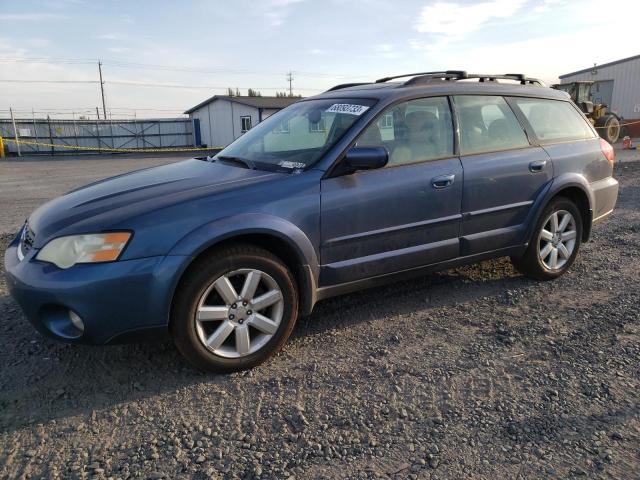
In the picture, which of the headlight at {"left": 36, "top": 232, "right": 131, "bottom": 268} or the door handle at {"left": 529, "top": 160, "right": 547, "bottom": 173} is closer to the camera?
the headlight at {"left": 36, "top": 232, "right": 131, "bottom": 268}

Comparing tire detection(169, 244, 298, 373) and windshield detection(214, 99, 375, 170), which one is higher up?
windshield detection(214, 99, 375, 170)

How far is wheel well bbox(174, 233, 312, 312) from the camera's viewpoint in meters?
2.95

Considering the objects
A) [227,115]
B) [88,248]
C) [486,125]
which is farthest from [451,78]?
[227,115]

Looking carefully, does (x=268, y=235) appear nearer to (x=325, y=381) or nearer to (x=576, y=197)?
(x=325, y=381)

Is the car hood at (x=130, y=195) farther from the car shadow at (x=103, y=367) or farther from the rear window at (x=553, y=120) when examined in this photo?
the rear window at (x=553, y=120)

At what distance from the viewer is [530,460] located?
2254mm

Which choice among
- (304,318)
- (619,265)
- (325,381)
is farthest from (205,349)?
(619,265)

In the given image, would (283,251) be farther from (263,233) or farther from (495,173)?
(495,173)

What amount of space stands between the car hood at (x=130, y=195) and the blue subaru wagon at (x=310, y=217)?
0.05 feet

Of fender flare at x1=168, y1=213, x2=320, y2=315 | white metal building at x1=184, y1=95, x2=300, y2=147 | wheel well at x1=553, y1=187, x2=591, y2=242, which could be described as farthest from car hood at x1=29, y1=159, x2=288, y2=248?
white metal building at x1=184, y1=95, x2=300, y2=147

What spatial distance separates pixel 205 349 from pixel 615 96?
1181 inches

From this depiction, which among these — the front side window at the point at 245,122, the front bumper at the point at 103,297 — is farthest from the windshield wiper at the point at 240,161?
the front side window at the point at 245,122

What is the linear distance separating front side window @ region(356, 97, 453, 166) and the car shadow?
3.91 feet

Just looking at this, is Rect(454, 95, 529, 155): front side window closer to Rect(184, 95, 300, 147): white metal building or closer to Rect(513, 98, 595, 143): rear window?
Rect(513, 98, 595, 143): rear window
